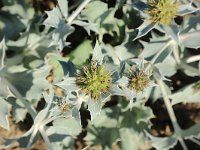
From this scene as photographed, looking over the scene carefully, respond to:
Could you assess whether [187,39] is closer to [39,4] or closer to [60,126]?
[60,126]

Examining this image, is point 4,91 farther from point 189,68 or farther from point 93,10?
point 189,68

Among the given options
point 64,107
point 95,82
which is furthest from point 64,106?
point 95,82

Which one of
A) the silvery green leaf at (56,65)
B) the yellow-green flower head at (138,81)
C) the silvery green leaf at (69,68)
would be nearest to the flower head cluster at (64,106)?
the silvery green leaf at (69,68)

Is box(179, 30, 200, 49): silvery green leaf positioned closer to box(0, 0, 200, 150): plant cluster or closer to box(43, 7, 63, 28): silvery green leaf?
box(0, 0, 200, 150): plant cluster

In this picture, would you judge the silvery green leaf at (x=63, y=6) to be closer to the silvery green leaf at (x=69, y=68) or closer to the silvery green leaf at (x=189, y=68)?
the silvery green leaf at (x=69, y=68)

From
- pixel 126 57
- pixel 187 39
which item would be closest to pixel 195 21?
pixel 187 39

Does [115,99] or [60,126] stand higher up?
[60,126]
